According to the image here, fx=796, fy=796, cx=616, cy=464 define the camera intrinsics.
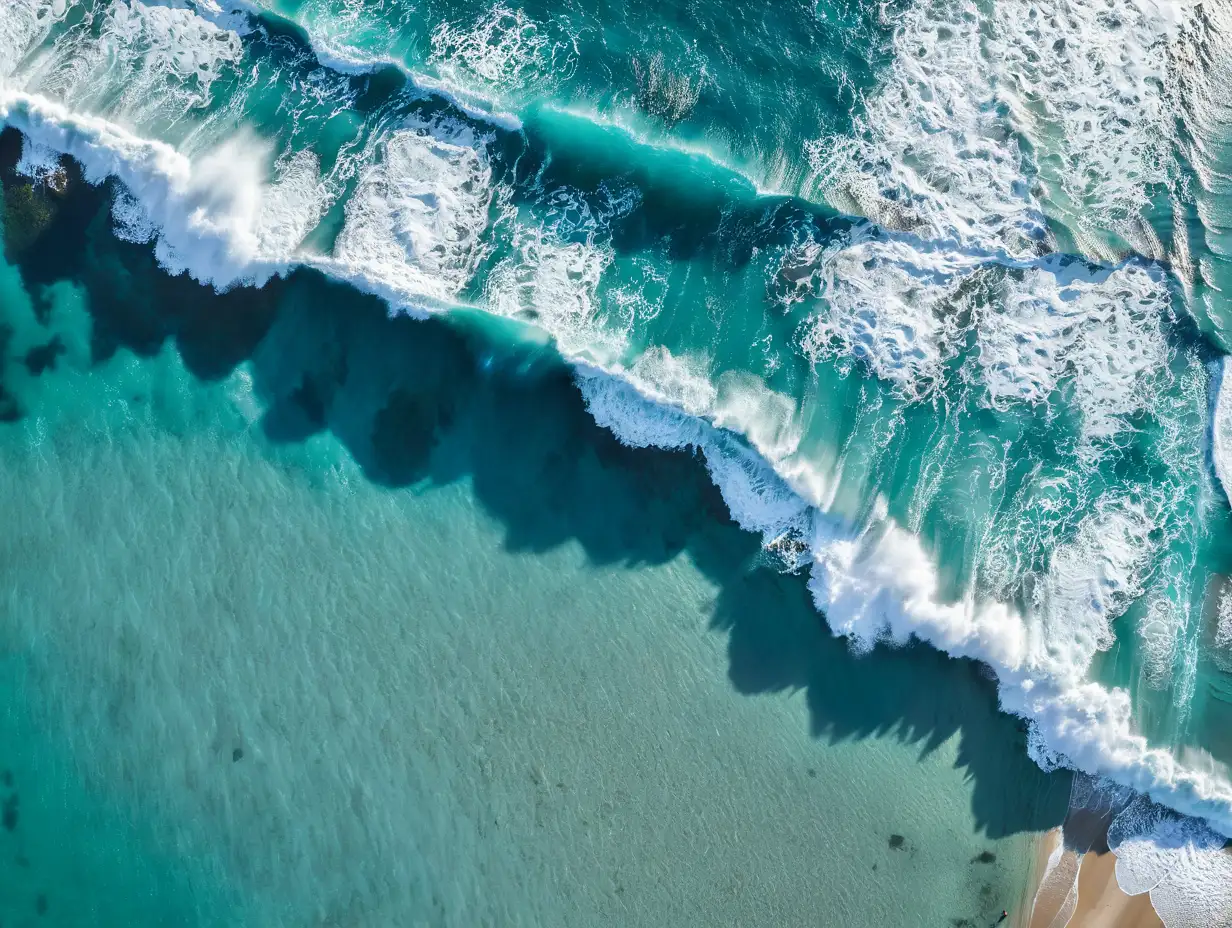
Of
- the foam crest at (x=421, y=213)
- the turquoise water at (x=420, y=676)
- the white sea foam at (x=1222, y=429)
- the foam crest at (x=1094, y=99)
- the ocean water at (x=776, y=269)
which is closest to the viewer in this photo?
the turquoise water at (x=420, y=676)

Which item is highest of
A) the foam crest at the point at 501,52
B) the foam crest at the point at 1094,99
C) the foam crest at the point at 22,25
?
the foam crest at the point at 1094,99

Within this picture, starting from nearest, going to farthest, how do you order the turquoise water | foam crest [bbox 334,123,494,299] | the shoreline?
the turquoise water → the shoreline → foam crest [bbox 334,123,494,299]

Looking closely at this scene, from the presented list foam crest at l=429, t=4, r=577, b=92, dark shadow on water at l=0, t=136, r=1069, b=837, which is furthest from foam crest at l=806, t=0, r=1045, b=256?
dark shadow on water at l=0, t=136, r=1069, b=837

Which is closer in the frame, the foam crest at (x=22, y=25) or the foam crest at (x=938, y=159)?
the foam crest at (x=938, y=159)

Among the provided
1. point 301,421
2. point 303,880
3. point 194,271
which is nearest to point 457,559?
point 301,421

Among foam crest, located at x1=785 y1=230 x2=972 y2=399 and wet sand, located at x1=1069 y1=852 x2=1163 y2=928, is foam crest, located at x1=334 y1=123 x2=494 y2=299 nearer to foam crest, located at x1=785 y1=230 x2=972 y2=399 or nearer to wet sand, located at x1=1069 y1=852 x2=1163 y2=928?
foam crest, located at x1=785 y1=230 x2=972 y2=399

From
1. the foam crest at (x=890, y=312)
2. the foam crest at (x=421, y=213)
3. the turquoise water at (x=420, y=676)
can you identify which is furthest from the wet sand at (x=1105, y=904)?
the foam crest at (x=421, y=213)

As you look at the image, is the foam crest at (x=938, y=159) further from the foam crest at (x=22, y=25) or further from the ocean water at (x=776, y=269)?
the foam crest at (x=22, y=25)

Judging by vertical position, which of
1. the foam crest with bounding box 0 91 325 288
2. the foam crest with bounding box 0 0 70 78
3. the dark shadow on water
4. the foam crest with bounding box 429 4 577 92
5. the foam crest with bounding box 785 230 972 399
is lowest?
the dark shadow on water
